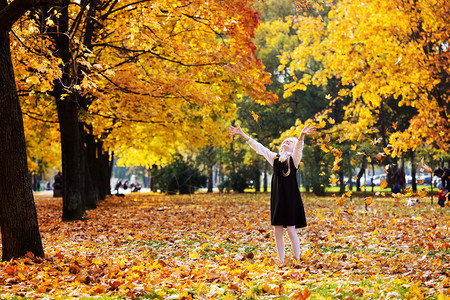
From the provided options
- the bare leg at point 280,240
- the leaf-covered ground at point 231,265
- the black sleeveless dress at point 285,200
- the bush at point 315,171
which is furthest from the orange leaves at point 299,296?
the bush at point 315,171

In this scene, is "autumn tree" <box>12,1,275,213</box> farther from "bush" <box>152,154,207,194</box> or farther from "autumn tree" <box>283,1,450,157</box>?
"bush" <box>152,154,207,194</box>

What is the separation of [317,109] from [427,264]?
3050 cm

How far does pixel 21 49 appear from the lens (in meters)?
11.1

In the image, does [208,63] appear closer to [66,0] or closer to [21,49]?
[21,49]

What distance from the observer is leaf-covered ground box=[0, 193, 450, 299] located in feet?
17.9

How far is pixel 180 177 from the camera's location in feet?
124

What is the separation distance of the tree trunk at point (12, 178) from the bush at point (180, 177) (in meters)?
29.1

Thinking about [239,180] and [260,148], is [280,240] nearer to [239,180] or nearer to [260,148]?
[260,148]

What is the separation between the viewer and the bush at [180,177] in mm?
37656

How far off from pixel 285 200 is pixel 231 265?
4.15 feet

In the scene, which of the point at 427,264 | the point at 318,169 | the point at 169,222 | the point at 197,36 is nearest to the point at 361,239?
the point at 427,264

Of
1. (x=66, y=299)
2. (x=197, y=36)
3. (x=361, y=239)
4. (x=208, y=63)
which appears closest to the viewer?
(x=66, y=299)

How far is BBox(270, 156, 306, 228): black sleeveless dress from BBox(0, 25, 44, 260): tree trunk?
385 centimetres

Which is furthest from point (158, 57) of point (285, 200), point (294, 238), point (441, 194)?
point (294, 238)
